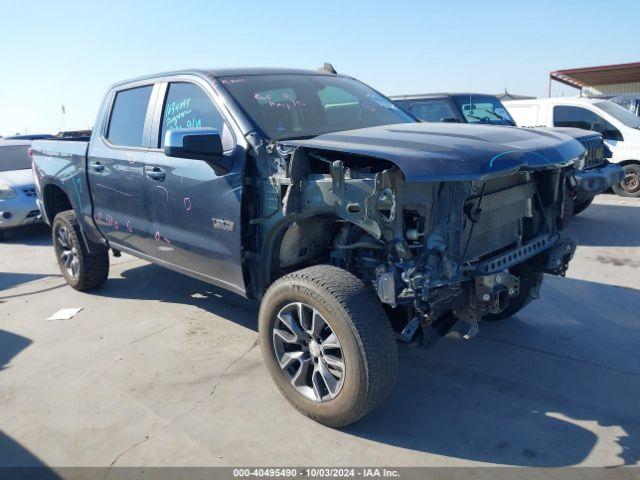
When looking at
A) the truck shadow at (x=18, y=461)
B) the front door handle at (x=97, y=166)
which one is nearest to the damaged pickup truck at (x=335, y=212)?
the front door handle at (x=97, y=166)

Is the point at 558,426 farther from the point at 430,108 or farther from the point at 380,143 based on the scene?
the point at 430,108

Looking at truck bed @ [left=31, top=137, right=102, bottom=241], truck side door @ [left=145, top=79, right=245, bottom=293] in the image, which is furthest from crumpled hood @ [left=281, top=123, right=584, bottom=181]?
truck bed @ [left=31, top=137, right=102, bottom=241]

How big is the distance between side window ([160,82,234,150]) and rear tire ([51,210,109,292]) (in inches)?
74.7

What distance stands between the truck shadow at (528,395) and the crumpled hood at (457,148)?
1.41 meters

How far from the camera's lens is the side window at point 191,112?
3586 mm

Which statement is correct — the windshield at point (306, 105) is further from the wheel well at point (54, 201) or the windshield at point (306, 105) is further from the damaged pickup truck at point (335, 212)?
the wheel well at point (54, 201)

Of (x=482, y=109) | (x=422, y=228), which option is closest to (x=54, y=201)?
(x=422, y=228)

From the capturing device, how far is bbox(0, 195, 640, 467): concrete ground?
289 cm

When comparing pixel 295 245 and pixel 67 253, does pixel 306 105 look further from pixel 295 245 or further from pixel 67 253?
pixel 67 253

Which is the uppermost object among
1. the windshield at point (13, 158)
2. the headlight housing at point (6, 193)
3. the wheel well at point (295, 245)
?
the windshield at point (13, 158)

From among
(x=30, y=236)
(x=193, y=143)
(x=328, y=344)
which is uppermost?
(x=193, y=143)

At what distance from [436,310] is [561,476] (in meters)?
0.96

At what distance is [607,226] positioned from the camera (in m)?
7.74

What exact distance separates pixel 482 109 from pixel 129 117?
240 inches
